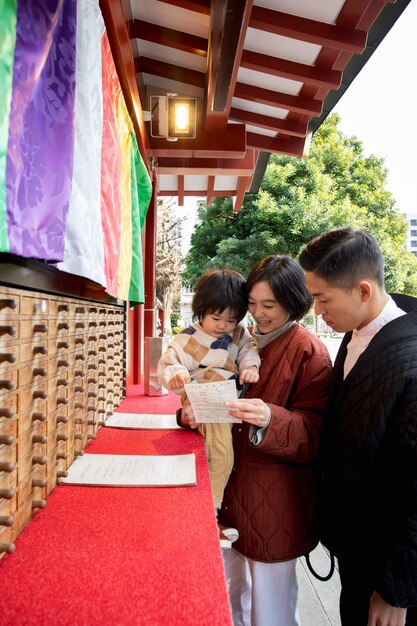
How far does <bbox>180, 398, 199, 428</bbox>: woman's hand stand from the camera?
217 centimetres

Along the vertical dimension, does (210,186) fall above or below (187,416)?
above

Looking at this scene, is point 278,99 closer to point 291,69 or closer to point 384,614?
point 291,69

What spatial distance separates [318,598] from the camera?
10.7ft

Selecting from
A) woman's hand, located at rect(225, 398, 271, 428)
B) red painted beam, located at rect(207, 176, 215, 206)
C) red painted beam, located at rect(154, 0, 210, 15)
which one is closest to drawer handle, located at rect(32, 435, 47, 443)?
woman's hand, located at rect(225, 398, 271, 428)

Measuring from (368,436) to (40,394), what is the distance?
1.04m

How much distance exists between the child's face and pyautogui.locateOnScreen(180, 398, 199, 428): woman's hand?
1.18 ft

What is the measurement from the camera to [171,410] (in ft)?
9.37

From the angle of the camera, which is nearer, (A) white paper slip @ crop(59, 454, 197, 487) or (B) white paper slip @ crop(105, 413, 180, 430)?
(A) white paper slip @ crop(59, 454, 197, 487)

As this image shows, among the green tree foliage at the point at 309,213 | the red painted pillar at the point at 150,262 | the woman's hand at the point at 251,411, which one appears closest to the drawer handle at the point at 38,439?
the woman's hand at the point at 251,411

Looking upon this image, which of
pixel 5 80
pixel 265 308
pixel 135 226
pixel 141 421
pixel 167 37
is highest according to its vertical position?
pixel 167 37

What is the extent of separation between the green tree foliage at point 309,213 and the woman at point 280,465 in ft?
38.8

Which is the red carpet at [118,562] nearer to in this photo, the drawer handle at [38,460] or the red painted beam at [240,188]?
the drawer handle at [38,460]

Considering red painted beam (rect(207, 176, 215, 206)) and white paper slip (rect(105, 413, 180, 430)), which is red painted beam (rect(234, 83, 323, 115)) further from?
white paper slip (rect(105, 413, 180, 430))

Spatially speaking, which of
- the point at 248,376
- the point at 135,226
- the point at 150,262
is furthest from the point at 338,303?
the point at 150,262
